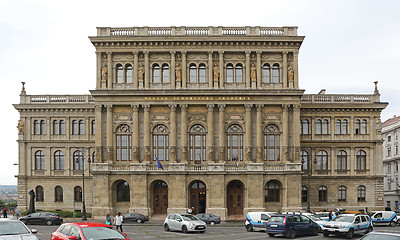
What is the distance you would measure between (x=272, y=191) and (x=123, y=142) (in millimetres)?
20318

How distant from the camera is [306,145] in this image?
71.4m

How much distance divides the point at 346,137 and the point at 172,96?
2698 centimetres

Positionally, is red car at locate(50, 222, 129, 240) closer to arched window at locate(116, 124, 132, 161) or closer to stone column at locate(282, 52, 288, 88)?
arched window at locate(116, 124, 132, 161)

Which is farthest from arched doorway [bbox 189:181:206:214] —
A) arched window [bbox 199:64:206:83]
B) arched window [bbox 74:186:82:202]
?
arched window [bbox 74:186:82:202]

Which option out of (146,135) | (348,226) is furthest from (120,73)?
(348,226)

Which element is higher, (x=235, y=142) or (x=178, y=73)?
(x=178, y=73)

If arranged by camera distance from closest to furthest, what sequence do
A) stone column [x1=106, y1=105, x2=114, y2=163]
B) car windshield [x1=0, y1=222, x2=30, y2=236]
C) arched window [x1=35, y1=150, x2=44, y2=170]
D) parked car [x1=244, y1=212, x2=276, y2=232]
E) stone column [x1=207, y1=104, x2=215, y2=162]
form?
car windshield [x1=0, y1=222, x2=30, y2=236] → parked car [x1=244, y1=212, x2=276, y2=232] → stone column [x1=207, y1=104, x2=215, y2=162] → stone column [x1=106, y1=105, x2=114, y2=163] → arched window [x1=35, y1=150, x2=44, y2=170]

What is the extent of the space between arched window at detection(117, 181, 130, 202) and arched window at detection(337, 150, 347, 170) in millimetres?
30773

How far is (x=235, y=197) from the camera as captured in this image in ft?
207

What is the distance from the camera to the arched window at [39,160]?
240ft

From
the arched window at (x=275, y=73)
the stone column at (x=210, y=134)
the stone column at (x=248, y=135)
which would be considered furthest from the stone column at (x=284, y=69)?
the stone column at (x=210, y=134)

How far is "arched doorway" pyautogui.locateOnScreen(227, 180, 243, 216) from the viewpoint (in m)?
62.8

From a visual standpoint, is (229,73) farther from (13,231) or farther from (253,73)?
(13,231)

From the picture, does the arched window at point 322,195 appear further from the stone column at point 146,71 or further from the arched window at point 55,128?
the arched window at point 55,128
